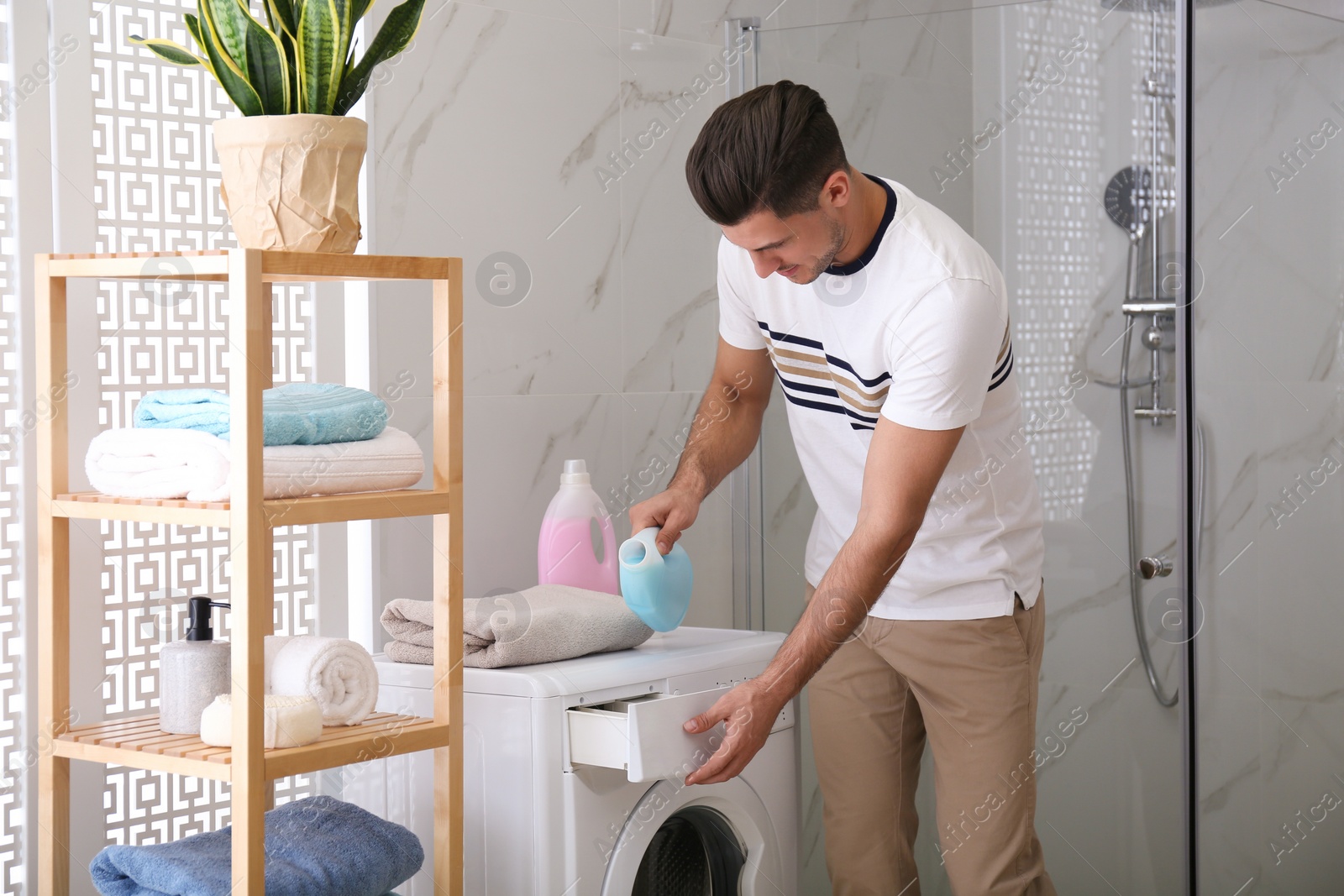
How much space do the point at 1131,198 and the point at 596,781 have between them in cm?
117

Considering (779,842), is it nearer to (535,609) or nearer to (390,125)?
(535,609)

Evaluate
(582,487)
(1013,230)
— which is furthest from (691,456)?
(1013,230)

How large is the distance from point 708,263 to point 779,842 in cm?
110

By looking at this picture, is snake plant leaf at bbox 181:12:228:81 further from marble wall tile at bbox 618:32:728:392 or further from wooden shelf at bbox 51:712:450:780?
marble wall tile at bbox 618:32:728:392

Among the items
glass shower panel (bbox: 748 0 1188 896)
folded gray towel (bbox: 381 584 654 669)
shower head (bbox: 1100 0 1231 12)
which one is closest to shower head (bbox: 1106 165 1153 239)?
glass shower panel (bbox: 748 0 1188 896)

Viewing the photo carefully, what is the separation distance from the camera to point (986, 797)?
1652mm

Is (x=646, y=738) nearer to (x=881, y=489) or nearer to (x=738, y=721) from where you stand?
(x=738, y=721)

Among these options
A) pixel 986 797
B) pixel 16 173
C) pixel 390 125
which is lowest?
pixel 986 797

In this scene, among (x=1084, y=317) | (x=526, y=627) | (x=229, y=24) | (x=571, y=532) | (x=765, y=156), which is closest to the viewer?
(x=229, y=24)

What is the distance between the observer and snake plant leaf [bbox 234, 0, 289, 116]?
138 centimetres

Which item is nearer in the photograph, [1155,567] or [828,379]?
[828,379]

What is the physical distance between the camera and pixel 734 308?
6.02 feet

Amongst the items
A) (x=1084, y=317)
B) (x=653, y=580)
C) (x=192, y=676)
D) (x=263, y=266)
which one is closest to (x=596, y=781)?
(x=653, y=580)

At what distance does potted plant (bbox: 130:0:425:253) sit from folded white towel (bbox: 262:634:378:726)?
43cm
